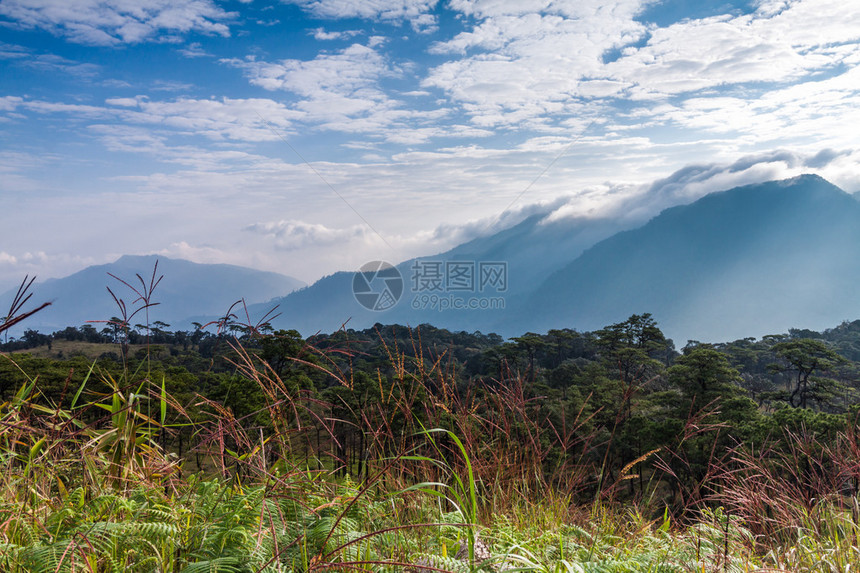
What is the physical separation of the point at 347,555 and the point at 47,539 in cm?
120

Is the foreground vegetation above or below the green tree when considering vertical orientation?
above

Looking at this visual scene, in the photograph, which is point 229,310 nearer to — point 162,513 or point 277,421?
point 277,421

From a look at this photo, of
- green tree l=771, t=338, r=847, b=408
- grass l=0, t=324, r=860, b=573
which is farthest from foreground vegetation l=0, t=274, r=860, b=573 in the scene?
green tree l=771, t=338, r=847, b=408

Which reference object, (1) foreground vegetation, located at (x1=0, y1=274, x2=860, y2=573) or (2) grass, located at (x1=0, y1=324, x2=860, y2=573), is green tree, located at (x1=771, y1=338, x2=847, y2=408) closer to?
(1) foreground vegetation, located at (x1=0, y1=274, x2=860, y2=573)

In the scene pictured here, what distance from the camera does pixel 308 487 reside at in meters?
2.21

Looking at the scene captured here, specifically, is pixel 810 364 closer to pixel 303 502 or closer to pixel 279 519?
pixel 303 502

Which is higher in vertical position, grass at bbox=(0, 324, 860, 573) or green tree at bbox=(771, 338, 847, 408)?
grass at bbox=(0, 324, 860, 573)

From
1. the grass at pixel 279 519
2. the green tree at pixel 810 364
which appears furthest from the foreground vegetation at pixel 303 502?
the green tree at pixel 810 364

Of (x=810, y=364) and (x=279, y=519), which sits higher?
(x=279, y=519)

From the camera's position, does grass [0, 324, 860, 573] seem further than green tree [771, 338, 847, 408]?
No

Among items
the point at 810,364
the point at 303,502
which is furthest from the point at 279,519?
the point at 810,364

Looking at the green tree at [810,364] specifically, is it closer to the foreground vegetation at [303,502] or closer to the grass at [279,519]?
the foreground vegetation at [303,502]

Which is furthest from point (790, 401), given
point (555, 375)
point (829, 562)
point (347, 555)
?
point (347, 555)

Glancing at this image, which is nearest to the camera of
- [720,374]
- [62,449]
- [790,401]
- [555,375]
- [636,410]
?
[62,449]
